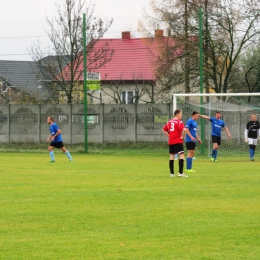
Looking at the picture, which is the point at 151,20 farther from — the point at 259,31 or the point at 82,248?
the point at 82,248

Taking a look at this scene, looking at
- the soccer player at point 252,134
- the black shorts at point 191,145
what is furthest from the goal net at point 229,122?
the black shorts at point 191,145

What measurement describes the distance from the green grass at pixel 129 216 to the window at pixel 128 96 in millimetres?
20930

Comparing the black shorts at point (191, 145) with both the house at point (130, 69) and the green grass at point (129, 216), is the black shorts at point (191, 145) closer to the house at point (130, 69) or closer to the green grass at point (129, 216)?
the green grass at point (129, 216)

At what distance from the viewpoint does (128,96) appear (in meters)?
43.0

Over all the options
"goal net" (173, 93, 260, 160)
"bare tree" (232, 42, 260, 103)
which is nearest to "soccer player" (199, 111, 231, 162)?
"goal net" (173, 93, 260, 160)

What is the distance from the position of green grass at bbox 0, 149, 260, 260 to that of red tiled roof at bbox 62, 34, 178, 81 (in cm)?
1546

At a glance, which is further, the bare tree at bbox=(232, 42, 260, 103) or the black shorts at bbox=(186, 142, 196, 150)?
the bare tree at bbox=(232, 42, 260, 103)

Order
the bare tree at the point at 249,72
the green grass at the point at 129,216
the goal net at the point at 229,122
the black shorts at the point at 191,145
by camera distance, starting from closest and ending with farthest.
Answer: the green grass at the point at 129,216 < the black shorts at the point at 191,145 < the goal net at the point at 229,122 < the bare tree at the point at 249,72

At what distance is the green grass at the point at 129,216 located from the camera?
9.34 metres

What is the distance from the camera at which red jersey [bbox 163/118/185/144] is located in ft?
66.7

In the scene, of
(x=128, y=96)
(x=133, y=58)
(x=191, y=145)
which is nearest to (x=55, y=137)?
(x=191, y=145)

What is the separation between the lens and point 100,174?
21.9 metres

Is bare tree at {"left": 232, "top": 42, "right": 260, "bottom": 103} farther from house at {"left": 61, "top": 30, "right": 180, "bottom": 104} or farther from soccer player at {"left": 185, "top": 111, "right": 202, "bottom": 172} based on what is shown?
soccer player at {"left": 185, "top": 111, "right": 202, "bottom": 172}

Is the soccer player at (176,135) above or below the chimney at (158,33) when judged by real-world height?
below
